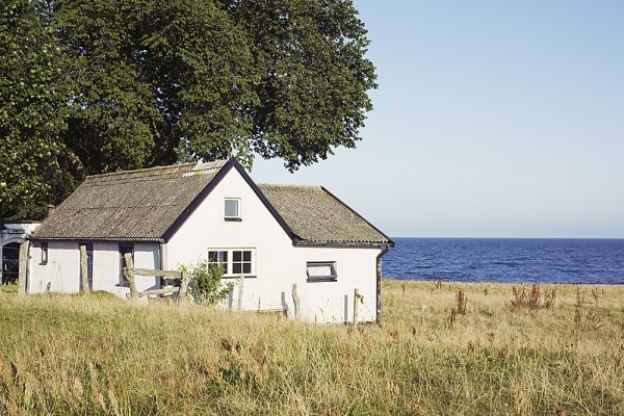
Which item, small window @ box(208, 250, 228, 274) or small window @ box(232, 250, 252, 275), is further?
small window @ box(232, 250, 252, 275)

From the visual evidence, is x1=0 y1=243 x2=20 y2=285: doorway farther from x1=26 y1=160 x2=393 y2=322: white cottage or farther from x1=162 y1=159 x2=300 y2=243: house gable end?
x1=162 y1=159 x2=300 y2=243: house gable end

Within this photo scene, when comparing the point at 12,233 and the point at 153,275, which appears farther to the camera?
the point at 12,233

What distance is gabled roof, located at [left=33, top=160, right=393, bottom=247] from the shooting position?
29594 millimetres

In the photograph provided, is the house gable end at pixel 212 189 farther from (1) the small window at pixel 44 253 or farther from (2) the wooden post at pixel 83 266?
(1) the small window at pixel 44 253

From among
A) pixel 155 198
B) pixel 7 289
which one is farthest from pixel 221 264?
pixel 7 289

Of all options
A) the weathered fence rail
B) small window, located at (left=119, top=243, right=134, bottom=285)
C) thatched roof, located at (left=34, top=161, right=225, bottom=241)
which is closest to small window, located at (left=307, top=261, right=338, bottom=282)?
thatched roof, located at (left=34, top=161, right=225, bottom=241)

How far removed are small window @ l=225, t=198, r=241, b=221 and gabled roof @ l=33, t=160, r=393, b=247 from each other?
3.40ft

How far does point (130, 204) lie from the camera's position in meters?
32.0

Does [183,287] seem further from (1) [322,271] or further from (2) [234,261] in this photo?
(1) [322,271]

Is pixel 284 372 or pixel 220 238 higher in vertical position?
pixel 220 238

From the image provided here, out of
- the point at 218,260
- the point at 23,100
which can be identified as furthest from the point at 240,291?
the point at 23,100

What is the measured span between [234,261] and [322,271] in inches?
180

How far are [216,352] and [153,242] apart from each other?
57.5 feet

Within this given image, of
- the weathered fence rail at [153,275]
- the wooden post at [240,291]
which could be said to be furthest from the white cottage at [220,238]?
the weathered fence rail at [153,275]
